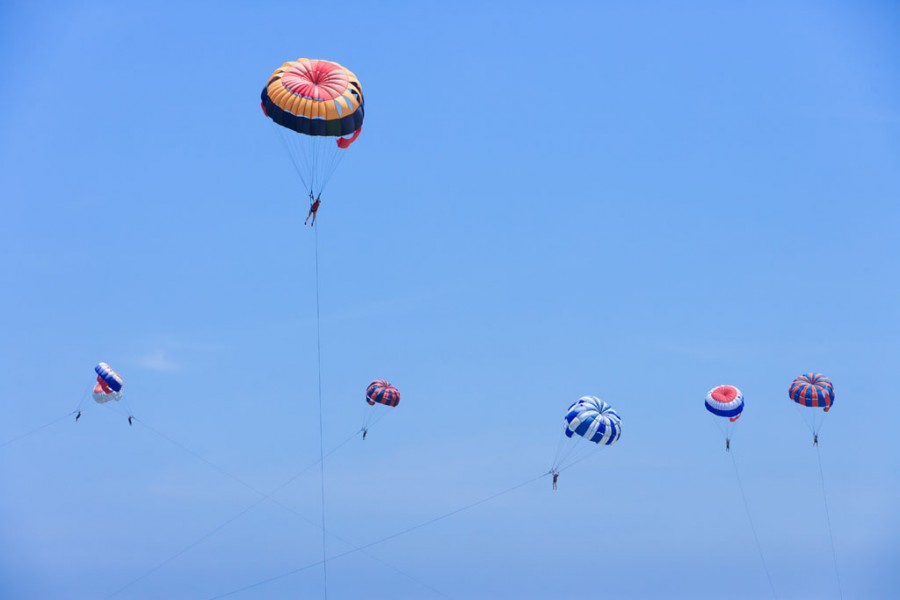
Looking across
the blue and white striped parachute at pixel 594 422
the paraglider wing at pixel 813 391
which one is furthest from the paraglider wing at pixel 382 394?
the paraglider wing at pixel 813 391

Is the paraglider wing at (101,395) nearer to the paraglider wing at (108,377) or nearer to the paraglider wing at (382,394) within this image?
the paraglider wing at (108,377)

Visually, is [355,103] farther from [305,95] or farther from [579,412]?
[579,412]

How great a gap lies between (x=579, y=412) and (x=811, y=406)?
2012cm

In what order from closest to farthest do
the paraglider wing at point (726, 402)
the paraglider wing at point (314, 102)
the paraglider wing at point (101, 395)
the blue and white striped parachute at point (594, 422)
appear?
the paraglider wing at point (314, 102) → the blue and white striped parachute at point (594, 422) → the paraglider wing at point (726, 402) → the paraglider wing at point (101, 395)

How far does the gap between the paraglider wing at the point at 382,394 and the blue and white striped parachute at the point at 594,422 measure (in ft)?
58.4

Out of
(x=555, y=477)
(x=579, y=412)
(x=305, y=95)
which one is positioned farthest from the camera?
(x=555, y=477)

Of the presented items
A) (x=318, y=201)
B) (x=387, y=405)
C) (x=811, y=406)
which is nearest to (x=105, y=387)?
(x=387, y=405)

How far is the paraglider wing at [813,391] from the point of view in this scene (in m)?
76.8

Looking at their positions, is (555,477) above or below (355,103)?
below

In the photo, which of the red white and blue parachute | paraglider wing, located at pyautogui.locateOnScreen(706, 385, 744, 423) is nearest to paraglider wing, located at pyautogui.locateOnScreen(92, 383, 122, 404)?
the red white and blue parachute

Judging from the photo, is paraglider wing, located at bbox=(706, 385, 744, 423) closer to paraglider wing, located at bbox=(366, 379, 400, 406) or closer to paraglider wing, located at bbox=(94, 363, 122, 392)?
paraglider wing, located at bbox=(366, 379, 400, 406)

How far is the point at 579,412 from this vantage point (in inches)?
2677

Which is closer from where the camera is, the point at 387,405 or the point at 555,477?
the point at 555,477

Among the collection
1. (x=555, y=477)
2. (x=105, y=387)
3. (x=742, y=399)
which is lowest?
(x=555, y=477)
